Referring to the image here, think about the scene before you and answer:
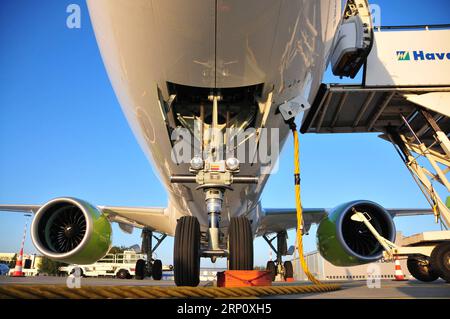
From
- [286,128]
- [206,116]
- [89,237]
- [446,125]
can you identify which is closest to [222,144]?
[206,116]

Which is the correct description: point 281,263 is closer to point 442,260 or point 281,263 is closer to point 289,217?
point 289,217

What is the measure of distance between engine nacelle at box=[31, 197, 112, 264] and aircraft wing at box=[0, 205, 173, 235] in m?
3.32

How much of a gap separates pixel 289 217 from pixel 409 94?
18.1ft

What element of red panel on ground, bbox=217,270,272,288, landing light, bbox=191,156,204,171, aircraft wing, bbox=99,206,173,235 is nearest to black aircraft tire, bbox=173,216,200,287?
red panel on ground, bbox=217,270,272,288

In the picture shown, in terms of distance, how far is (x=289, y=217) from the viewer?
1030 cm

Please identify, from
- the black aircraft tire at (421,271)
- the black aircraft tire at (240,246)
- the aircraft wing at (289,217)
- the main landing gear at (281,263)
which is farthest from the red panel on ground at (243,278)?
the main landing gear at (281,263)

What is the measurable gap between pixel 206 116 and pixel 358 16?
2.39 metres

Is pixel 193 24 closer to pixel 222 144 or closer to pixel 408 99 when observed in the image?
pixel 222 144

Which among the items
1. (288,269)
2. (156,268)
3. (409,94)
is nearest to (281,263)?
(288,269)

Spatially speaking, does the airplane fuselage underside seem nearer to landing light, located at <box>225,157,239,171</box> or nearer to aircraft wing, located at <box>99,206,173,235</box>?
landing light, located at <box>225,157,239,171</box>

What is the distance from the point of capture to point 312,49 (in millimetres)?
3441

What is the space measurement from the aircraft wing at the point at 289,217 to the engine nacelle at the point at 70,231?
5.02 meters

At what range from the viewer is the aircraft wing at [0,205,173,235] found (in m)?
9.50

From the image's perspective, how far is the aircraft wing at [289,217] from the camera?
9828 millimetres
